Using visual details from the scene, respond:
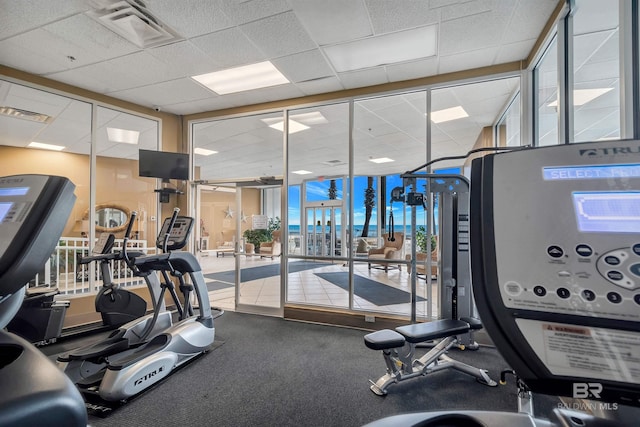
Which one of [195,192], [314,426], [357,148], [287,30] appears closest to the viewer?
[314,426]

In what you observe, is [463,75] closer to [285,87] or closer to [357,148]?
[285,87]

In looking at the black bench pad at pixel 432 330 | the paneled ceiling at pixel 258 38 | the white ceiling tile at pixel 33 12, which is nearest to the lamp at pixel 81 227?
the paneled ceiling at pixel 258 38

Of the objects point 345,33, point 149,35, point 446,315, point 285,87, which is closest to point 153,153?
point 149,35

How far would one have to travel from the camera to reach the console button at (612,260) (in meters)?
0.48

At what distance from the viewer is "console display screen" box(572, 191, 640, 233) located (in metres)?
0.48

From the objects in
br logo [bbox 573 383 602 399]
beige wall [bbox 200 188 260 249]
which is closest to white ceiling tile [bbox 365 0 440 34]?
br logo [bbox 573 383 602 399]

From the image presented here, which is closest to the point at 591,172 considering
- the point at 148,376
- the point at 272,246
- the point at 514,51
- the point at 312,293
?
the point at 148,376

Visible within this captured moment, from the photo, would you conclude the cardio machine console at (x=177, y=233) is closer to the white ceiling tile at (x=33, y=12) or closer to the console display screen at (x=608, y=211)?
the white ceiling tile at (x=33, y=12)

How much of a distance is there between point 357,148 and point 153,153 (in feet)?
14.8

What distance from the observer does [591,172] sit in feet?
1.72

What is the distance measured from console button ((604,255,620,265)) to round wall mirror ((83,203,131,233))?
541cm

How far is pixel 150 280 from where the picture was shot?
134 inches

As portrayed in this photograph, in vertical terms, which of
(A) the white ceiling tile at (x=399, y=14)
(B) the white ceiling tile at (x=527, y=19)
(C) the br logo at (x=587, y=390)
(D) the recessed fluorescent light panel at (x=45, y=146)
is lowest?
(C) the br logo at (x=587, y=390)

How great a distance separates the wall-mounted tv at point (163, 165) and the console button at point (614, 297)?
526cm
